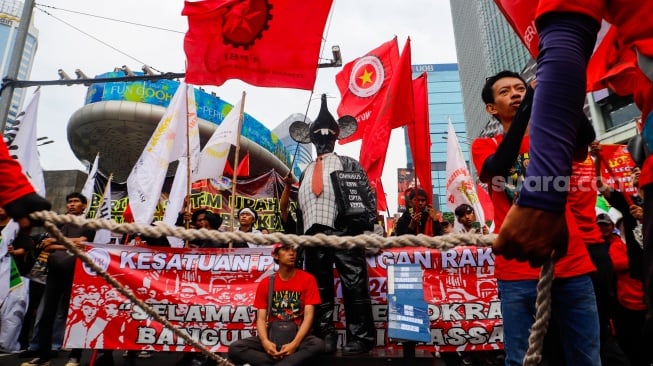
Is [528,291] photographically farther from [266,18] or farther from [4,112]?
[4,112]

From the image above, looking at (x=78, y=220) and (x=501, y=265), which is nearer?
(x=78, y=220)

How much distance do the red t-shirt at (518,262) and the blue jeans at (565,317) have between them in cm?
3

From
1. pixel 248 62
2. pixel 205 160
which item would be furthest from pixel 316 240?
pixel 205 160

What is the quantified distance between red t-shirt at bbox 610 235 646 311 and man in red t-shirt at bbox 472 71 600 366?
2.13 meters

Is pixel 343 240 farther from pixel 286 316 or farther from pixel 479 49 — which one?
pixel 479 49

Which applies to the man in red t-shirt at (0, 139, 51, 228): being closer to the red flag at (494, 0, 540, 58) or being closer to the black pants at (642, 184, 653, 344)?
the black pants at (642, 184, 653, 344)

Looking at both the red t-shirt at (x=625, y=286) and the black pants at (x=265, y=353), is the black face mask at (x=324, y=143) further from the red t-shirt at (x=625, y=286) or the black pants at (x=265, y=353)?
the red t-shirt at (x=625, y=286)

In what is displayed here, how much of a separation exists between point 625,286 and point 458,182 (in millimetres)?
2965

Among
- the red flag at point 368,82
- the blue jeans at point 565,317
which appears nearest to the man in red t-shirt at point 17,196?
the blue jeans at point 565,317

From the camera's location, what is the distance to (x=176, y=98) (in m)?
5.98

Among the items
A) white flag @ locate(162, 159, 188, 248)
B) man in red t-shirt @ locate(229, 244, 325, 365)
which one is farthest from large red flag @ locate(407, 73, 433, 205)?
white flag @ locate(162, 159, 188, 248)

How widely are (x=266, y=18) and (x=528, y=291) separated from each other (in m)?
4.42

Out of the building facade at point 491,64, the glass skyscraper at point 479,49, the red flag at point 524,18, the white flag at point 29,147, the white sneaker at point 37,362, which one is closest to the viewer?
the red flag at point 524,18

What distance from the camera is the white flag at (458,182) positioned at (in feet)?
20.0
